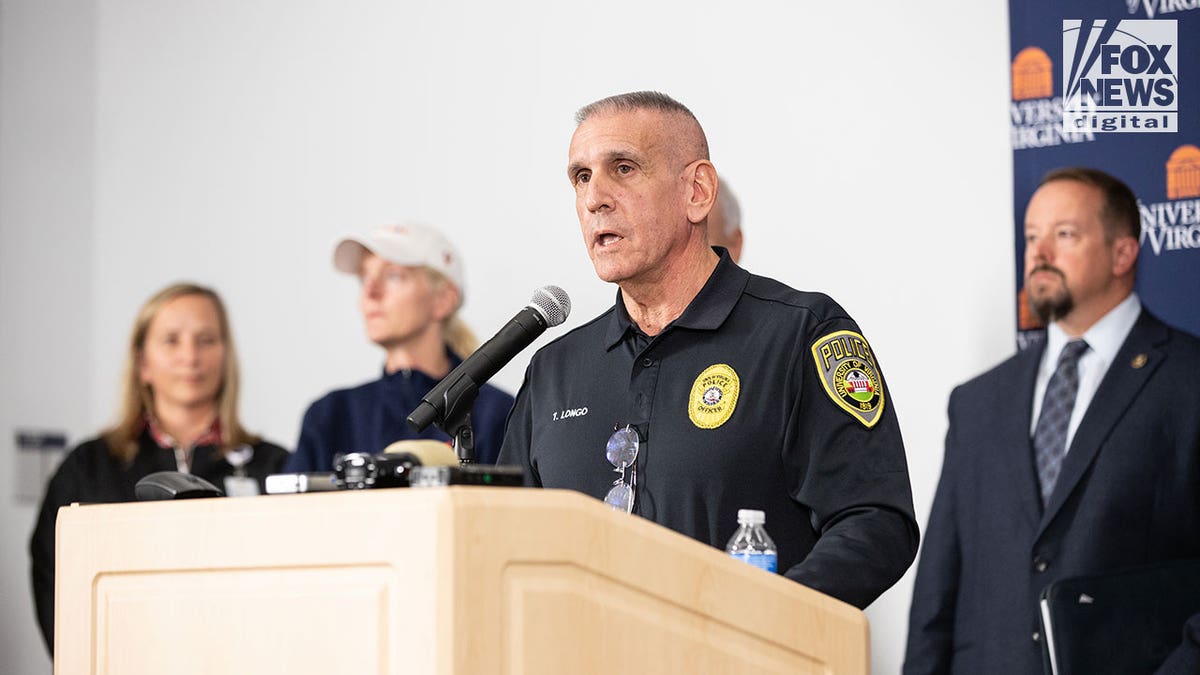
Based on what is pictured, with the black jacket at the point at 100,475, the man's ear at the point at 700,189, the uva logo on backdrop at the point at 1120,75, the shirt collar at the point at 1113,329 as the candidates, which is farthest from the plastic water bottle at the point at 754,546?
the black jacket at the point at 100,475

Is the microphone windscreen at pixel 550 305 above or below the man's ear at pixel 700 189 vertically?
below

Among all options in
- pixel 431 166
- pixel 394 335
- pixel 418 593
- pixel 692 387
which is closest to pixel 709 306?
pixel 692 387

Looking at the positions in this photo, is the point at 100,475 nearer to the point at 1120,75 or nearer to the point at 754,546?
the point at 754,546

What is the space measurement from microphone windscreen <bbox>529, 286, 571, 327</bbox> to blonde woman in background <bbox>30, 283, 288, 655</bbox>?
2679 millimetres

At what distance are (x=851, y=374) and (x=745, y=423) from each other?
0.18m

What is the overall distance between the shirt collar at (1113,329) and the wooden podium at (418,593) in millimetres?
1921

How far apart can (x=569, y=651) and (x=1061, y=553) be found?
6.85 feet

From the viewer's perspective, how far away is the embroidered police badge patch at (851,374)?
6.81ft

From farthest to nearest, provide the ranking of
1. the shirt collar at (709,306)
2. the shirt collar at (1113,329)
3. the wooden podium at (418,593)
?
the shirt collar at (1113,329), the shirt collar at (709,306), the wooden podium at (418,593)

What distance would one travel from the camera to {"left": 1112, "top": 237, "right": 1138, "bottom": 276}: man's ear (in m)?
3.21

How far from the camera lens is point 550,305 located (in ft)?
6.55

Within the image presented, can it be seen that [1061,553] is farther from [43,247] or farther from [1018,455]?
[43,247]

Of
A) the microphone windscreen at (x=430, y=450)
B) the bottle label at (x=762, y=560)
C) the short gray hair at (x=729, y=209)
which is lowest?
the bottle label at (x=762, y=560)

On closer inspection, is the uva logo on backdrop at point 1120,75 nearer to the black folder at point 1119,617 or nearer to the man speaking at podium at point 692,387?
the black folder at point 1119,617
